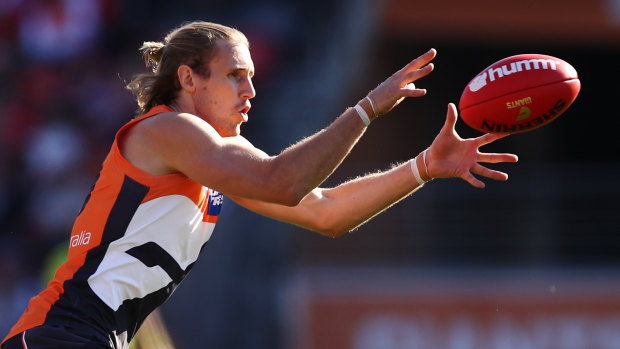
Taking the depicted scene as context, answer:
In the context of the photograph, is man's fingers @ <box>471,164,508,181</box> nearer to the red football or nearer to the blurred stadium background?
the red football

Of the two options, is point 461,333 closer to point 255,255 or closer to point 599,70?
point 255,255

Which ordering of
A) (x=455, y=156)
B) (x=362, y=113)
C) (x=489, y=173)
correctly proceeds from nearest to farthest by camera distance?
(x=362, y=113), (x=489, y=173), (x=455, y=156)

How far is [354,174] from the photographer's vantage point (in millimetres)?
11953

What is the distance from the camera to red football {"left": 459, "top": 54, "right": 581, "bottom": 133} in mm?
4418

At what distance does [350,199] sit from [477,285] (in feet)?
18.7

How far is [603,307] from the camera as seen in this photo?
1029cm

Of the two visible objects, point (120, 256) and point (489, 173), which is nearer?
point (120, 256)

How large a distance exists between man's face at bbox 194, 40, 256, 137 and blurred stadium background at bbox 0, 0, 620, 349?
18.7 ft

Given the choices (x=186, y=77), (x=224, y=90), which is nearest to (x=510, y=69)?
(x=224, y=90)

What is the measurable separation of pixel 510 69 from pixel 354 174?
24.5ft

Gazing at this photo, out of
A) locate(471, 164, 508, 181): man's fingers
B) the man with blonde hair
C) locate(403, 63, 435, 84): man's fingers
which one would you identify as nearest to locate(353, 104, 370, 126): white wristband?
the man with blonde hair

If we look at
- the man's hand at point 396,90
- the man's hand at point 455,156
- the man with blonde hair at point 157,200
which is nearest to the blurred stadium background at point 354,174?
the man's hand at point 455,156

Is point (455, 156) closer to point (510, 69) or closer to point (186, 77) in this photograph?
point (510, 69)

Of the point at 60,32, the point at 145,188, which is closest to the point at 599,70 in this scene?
the point at 60,32
